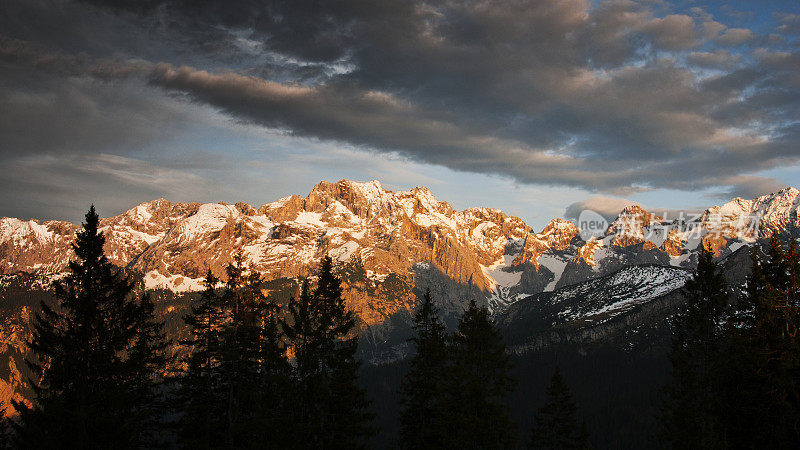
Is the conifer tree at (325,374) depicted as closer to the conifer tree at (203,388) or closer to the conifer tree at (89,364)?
the conifer tree at (203,388)

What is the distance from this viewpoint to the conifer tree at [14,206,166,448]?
23.6 metres

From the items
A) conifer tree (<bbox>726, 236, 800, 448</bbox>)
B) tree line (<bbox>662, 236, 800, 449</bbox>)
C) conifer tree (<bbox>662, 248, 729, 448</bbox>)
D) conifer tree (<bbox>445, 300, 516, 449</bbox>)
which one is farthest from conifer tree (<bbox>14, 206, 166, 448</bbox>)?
conifer tree (<bbox>726, 236, 800, 448</bbox>)

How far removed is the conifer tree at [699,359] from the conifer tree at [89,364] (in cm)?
3197

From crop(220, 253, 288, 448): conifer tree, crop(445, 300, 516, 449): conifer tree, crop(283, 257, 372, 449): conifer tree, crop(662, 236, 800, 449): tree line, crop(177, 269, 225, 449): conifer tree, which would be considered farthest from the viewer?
crop(177, 269, 225, 449): conifer tree

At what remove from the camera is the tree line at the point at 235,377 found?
24.9 m

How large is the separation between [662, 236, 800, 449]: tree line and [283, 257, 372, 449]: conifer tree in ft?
69.0

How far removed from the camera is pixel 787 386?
29.6 metres

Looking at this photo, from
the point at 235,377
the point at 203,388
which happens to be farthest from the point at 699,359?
the point at 203,388

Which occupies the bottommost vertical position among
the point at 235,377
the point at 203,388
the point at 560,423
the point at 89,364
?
the point at 560,423

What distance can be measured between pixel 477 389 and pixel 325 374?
31.3 ft

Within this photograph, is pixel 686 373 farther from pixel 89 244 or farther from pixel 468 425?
pixel 89 244

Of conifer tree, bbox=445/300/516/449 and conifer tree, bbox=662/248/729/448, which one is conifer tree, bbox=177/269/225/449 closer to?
conifer tree, bbox=445/300/516/449

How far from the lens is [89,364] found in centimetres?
2552

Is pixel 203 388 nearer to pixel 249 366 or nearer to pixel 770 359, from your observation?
pixel 249 366
